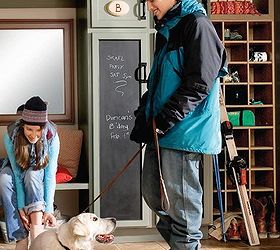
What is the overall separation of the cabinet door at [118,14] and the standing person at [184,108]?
1764mm

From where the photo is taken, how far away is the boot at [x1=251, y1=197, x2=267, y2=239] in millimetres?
5305

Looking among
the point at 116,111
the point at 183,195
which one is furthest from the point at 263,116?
the point at 183,195

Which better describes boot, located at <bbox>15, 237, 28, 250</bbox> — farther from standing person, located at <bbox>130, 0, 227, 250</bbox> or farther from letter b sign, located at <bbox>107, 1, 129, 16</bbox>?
letter b sign, located at <bbox>107, 1, 129, 16</bbox>

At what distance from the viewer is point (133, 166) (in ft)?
16.6

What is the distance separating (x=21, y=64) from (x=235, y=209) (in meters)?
1.94

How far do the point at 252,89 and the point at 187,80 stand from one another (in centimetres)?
283

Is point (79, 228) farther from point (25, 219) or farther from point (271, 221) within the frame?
point (271, 221)

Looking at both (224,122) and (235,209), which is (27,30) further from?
(235,209)

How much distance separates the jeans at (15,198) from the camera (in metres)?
4.05

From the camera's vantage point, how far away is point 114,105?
5023 mm

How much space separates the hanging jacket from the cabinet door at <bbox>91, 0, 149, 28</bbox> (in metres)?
1.77

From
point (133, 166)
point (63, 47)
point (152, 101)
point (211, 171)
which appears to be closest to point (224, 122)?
point (211, 171)

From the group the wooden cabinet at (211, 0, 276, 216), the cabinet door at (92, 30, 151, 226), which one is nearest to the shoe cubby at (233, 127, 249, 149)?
the wooden cabinet at (211, 0, 276, 216)

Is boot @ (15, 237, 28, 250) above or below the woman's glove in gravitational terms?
below
